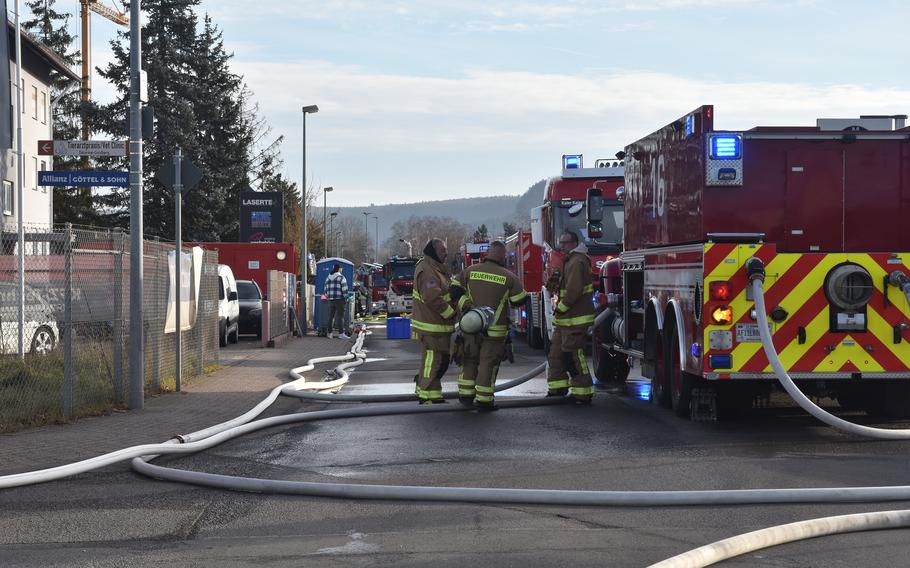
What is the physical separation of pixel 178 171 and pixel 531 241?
1197 centimetres

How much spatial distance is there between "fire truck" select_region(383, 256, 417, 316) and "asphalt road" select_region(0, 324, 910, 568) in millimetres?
36770

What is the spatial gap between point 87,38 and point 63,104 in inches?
191

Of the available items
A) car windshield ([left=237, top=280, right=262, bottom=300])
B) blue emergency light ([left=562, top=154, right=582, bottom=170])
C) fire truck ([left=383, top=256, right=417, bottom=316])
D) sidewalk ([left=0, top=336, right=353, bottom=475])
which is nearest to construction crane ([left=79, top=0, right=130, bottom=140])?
fire truck ([left=383, top=256, right=417, bottom=316])

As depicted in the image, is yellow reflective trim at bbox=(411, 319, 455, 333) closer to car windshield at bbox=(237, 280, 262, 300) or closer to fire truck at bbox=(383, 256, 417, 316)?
car windshield at bbox=(237, 280, 262, 300)

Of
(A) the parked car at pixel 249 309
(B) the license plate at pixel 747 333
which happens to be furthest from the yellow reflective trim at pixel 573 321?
(A) the parked car at pixel 249 309

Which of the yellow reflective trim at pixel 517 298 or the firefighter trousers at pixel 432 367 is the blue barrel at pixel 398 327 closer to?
the firefighter trousers at pixel 432 367

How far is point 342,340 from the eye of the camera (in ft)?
99.3

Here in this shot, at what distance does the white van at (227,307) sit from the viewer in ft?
87.4

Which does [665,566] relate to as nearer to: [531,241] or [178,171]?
[178,171]

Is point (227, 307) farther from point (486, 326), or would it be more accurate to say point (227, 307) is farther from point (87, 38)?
point (87, 38)

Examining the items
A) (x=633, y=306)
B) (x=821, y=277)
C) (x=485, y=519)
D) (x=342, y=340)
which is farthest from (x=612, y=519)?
(x=342, y=340)

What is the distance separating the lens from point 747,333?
425 inches

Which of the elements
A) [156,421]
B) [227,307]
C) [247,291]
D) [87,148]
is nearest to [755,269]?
[156,421]

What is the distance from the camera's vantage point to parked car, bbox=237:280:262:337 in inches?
1193
